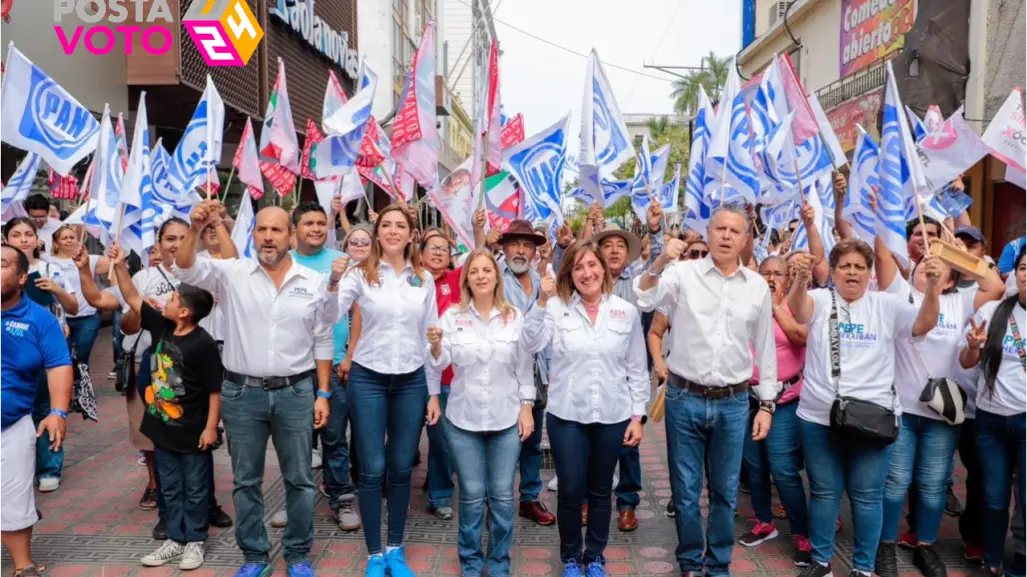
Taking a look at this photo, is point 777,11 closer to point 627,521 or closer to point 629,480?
point 629,480

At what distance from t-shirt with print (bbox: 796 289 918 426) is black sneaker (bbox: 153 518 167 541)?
3979 mm

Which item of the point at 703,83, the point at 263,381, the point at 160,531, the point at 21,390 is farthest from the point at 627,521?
the point at 703,83

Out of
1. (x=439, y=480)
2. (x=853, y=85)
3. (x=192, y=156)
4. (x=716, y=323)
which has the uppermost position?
(x=853, y=85)

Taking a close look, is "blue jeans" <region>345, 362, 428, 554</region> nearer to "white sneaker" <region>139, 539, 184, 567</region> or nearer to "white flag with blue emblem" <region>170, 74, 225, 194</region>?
"white sneaker" <region>139, 539, 184, 567</region>

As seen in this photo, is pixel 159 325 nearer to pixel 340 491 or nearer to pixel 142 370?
pixel 142 370

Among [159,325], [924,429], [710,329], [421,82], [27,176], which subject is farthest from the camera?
[27,176]

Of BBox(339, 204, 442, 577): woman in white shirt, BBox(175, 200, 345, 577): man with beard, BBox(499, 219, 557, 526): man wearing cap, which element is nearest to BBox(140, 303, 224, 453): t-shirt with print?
BBox(175, 200, 345, 577): man with beard

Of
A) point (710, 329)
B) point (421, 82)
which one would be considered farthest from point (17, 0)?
point (710, 329)

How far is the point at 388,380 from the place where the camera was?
14.8 ft

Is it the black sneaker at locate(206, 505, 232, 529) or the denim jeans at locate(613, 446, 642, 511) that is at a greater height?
the denim jeans at locate(613, 446, 642, 511)

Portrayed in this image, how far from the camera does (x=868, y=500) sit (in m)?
4.25

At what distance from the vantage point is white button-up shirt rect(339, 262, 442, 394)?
Answer: 448 centimetres

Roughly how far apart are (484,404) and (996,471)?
2.85 m

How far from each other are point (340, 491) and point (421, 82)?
3116 millimetres
